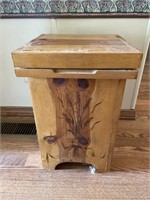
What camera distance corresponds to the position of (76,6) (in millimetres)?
890

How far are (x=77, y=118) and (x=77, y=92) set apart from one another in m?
0.11

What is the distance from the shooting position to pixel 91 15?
2.97 feet

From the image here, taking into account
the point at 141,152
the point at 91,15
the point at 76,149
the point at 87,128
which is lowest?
the point at 141,152

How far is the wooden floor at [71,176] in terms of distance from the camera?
745 mm

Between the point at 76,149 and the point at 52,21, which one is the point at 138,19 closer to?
the point at 52,21

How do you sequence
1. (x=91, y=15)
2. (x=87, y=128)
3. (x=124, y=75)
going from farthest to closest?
(x=91, y=15), (x=87, y=128), (x=124, y=75)

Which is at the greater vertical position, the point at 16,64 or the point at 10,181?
the point at 16,64

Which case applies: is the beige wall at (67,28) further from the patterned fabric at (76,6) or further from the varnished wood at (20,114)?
the varnished wood at (20,114)

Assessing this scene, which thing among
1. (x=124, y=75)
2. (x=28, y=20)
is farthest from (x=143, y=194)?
(x=28, y=20)

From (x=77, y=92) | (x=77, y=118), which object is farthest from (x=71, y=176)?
(x=77, y=92)

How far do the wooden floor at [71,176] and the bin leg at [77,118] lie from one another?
2.2 inches

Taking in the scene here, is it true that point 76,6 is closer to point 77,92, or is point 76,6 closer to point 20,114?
point 77,92

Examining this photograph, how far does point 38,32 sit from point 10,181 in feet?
2.24

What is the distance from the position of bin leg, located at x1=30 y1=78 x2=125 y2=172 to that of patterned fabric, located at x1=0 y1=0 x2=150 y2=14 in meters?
0.44
